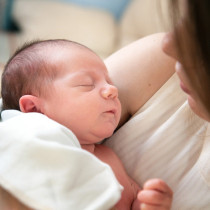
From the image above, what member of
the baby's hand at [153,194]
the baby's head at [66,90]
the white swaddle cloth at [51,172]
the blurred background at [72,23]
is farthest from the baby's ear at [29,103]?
the blurred background at [72,23]

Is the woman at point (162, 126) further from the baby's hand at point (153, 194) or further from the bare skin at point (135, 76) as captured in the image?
the baby's hand at point (153, 194)

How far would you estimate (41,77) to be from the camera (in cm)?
83

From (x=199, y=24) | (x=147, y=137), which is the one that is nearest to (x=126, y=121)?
(x=147, y=137)

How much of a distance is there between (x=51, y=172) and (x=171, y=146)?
350 mm

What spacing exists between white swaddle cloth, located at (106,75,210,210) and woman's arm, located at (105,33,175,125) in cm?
2

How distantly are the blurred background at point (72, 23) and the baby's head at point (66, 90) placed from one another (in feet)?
4.91

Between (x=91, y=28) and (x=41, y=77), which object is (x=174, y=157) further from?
(x=91, y=28)

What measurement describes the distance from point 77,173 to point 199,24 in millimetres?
332

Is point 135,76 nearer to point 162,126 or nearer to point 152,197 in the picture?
point 162,126

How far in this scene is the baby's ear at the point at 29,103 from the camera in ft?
2.66

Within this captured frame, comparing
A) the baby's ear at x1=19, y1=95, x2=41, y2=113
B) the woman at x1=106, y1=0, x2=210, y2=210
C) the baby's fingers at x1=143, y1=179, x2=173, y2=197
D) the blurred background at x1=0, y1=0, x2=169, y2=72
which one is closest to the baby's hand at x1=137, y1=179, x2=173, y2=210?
the baby's fingers at x1=143, y1=179, x2=173, y2=197

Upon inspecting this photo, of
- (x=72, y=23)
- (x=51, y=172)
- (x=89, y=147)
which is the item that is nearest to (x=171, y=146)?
(x=89, y=147)

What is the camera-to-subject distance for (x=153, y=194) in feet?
1.97

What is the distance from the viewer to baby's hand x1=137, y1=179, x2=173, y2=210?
1.98 ft
